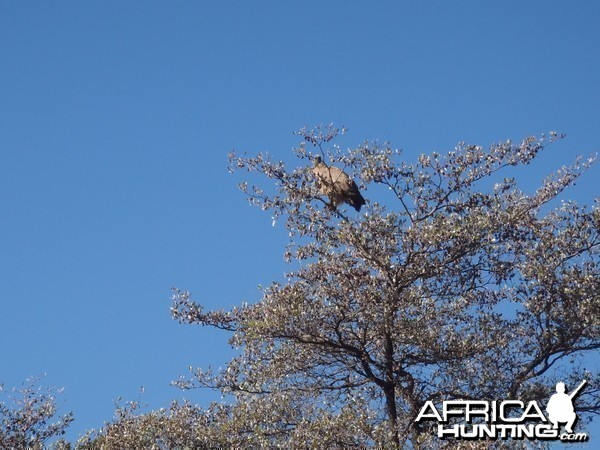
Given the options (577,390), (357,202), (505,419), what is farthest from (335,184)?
(577,390)

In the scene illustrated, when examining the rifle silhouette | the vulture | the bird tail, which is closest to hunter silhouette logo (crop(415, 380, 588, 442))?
the rifle silhouette

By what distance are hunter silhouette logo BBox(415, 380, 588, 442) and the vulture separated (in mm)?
4688

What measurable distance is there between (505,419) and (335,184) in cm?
591

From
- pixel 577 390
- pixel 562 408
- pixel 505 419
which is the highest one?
pixel 577 390

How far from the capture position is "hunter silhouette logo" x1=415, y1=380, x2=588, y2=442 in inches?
744

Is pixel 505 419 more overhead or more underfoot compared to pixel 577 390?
more underfoot

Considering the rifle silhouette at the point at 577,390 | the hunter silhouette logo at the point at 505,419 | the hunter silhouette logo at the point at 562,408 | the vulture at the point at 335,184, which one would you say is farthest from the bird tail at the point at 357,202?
the rifle silhouette at the point at 577,390

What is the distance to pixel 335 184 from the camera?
21.3m

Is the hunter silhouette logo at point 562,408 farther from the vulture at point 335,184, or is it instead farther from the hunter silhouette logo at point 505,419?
the vulture at point 335,184

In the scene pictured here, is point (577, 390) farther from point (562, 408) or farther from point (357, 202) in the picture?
point (357, 202)

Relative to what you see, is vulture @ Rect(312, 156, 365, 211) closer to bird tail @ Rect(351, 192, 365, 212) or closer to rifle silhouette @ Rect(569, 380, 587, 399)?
bird tail @ Rect(351, 192, 365, 212)

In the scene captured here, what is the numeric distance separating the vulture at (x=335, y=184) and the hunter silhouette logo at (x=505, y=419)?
4.69 m

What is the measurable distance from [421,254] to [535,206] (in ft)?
9.53

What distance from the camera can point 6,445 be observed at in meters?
22.2
